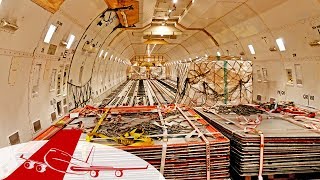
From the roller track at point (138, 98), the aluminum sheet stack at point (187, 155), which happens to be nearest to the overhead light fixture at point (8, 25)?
the aluminum sheet stack at point (187, 155)

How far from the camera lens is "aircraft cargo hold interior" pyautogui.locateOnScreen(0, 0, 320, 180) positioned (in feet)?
12.2

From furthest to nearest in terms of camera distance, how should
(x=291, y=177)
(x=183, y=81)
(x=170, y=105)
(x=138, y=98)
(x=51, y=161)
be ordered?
(x=138, y=98) < (x=183, y=81) < (x=170, y=105) < (x=291, y=177) < (x=51, y=161)

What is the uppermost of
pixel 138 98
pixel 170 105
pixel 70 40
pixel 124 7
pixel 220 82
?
pixel 124 7

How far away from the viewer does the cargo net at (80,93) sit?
34.4ft

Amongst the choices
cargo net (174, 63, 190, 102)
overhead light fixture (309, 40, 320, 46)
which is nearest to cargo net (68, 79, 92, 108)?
cargo net (174, 63, 190, 102)

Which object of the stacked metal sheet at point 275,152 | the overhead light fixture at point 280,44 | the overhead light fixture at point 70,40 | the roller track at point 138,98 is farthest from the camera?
the roller track at point 138,98

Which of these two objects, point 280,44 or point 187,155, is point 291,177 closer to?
point 187,155

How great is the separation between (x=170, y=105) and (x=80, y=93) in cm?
556

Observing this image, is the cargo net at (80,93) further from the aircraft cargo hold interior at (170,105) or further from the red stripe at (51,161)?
the red stripe at (51,161)

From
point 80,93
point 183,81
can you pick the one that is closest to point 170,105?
point 183,81

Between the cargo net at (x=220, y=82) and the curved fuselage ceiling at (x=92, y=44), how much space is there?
1893 millimetres

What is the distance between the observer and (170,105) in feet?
23.3

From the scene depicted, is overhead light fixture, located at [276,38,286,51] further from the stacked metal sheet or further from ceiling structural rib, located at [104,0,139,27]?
the stacked metal sheet

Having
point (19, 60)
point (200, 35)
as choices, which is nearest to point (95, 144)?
point (19, 60)
